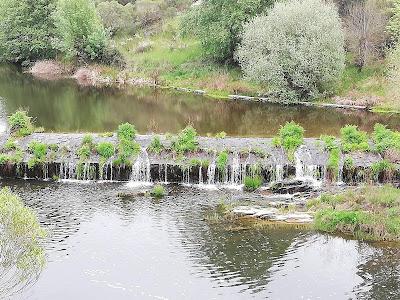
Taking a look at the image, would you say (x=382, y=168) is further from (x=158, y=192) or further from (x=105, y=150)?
(x=105, y=150)

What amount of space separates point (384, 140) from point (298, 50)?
2211 cm

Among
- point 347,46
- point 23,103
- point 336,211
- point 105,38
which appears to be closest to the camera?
point 336,211

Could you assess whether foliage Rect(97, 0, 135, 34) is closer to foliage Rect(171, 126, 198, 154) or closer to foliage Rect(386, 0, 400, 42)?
foliage Rect(386, 0, 400, 42)

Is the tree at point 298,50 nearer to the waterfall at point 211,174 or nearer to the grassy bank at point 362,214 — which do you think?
the waterfall at point 211,174

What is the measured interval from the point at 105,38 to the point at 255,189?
5121 cm

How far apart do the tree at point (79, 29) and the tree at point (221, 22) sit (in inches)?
610

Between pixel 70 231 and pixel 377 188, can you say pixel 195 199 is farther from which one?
pixel 377 188

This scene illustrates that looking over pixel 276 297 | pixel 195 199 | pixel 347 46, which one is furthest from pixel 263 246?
pixel 347 46

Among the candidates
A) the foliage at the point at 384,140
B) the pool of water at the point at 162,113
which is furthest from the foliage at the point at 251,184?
the pool of water at the point at 162,113

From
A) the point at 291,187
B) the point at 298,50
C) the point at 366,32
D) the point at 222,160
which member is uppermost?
Answer: the point at 366,32

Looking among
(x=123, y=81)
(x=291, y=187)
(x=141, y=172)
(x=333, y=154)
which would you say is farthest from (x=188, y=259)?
(x=123, y=81)

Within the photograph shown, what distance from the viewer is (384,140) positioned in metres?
39.8

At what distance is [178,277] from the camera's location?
1015 inches

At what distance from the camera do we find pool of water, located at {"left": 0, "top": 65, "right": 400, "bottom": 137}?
51625mm
